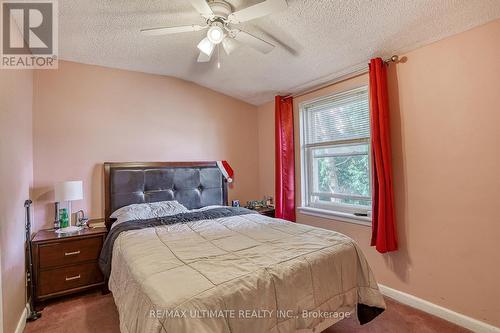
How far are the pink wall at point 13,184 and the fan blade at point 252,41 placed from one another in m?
1.73

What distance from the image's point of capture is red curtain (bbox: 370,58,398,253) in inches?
95.5

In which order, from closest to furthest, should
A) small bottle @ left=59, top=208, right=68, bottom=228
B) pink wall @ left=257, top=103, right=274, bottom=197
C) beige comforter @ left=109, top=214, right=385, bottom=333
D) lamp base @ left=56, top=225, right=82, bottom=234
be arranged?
beige comforter @ left=109, top=214, right=385, bottom=333 < lamp base @ left=56, top=225, right=82, bottom=234 < small bottle @ left=59, top=208, right=68, bottom=228 < pink wall @ left=257, top=103, right=274, bottom=197

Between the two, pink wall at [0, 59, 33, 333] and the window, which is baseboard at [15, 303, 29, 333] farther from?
the window

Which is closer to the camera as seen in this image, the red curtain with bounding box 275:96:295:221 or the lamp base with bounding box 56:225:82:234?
the lamp base with bounding box 56:225:82:234

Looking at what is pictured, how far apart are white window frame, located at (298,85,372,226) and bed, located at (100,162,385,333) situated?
962mm

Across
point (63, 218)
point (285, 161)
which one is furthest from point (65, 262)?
point (285, 161)

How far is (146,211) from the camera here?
2.87 metres

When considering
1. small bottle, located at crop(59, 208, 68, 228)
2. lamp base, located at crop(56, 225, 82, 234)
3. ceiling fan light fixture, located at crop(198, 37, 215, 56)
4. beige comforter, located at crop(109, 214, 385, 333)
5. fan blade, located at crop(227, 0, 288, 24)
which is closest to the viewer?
beige comforter, located at crop(109, 214, 385, 333)

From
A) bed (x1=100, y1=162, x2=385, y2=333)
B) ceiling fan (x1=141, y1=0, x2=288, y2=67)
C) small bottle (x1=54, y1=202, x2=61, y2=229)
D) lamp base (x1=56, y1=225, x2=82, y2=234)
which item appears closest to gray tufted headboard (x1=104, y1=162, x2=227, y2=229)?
lamp base (x1=56, y1=225, x2=82, y2=234)

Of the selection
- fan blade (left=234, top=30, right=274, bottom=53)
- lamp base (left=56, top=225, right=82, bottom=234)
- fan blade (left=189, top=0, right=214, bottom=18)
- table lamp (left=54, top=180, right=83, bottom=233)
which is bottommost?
lamp base (left=56, top=225, right=82, bottom=234)

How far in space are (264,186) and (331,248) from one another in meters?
2.49

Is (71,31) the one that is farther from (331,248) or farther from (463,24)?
(463,24)

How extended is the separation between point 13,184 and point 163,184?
1.53 meters

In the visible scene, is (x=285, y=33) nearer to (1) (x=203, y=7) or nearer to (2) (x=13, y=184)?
(1) (x=203, y=7)
